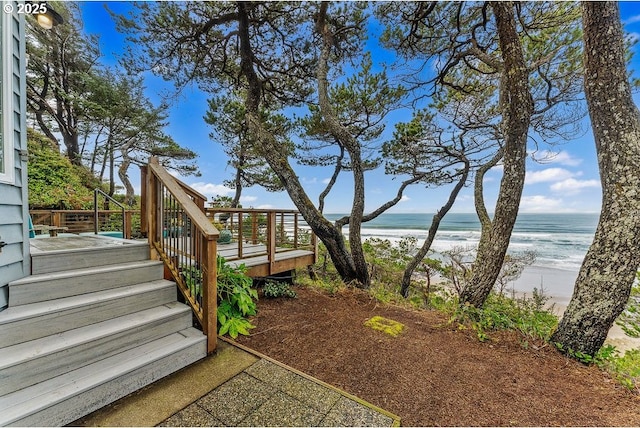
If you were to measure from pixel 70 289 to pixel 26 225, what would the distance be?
70 centimetres

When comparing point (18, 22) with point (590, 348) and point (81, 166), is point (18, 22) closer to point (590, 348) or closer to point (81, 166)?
point (590, 348)

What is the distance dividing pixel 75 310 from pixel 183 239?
91cm

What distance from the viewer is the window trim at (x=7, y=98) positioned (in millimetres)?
1984

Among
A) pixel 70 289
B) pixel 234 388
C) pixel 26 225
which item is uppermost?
pixel 26 225

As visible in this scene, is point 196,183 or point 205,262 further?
point 196,183

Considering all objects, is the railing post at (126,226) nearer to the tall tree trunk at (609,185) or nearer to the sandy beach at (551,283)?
the tall tree trunk at (609,185)

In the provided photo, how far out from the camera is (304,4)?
510cm

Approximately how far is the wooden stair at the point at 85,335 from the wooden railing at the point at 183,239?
0.43 feet

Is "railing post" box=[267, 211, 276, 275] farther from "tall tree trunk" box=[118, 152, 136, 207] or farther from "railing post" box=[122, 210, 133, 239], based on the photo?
"tall tree trunk" box=[118, 152, 136, 207]

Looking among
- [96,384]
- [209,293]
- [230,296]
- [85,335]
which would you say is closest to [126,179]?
[230,296]

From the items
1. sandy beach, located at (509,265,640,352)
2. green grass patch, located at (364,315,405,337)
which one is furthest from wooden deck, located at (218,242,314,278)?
sandy beach, located at (509,265,640,352)

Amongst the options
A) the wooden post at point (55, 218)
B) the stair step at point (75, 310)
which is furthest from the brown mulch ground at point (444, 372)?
the wooden post at point (55, 218)

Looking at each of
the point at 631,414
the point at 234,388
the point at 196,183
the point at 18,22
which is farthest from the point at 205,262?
the point at 196,183

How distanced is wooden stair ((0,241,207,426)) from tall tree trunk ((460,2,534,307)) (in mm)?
A: 3723
